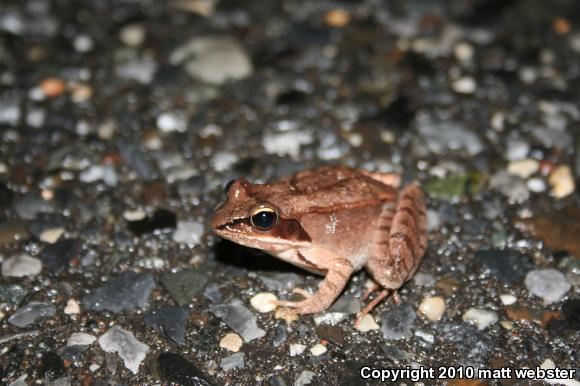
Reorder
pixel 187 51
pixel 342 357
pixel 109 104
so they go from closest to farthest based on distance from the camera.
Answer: pixel 342 357
pixel 109 104
pixel 187 51

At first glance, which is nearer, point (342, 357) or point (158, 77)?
point (342, 357)

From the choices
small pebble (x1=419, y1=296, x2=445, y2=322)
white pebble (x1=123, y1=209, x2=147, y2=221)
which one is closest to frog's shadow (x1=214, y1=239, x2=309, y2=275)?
white pebble (x1=123, y1=209, x2=147, y2=221)

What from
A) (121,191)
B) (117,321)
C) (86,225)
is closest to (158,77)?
(121,191)

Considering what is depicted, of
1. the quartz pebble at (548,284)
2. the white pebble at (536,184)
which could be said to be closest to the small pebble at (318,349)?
the quartz pebble at (548,284)

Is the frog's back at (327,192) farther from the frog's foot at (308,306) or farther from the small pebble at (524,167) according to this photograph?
the small pebble at (524,167)

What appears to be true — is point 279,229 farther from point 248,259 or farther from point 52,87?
point 52,87

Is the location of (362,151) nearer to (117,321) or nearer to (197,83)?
(197,83)

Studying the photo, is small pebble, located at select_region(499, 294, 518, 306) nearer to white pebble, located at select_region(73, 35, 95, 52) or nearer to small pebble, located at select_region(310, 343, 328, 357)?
small pebble, located at select_region(310, 343, 328, 357)
